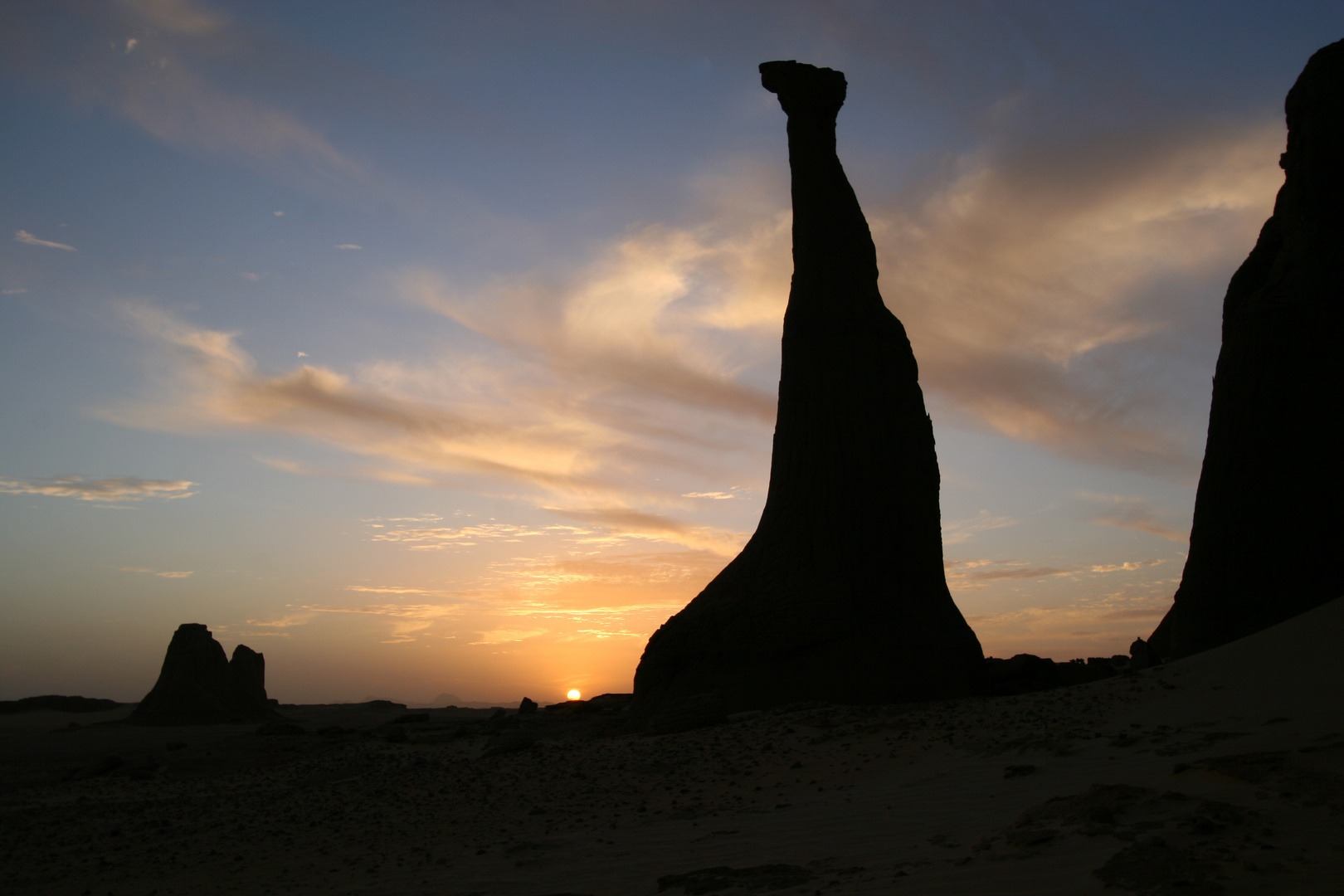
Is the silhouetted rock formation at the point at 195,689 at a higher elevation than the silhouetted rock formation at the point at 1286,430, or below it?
below

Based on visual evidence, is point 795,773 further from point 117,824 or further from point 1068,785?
point 117,824

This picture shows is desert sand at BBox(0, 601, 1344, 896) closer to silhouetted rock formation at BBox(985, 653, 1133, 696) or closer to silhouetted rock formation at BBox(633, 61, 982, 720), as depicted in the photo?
silhouetted rock formation at BBox(633, 61, 982, 720)

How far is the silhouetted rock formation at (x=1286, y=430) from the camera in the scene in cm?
1379

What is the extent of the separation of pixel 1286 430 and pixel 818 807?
11274 mm

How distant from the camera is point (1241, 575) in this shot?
46.1ft

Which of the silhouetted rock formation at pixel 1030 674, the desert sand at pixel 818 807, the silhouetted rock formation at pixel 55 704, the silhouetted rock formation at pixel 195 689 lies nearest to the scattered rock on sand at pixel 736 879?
the desert sand at pixel 818 807

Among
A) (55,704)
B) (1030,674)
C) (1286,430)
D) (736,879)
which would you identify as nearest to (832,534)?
(1030,674)

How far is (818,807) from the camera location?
7.50 meters

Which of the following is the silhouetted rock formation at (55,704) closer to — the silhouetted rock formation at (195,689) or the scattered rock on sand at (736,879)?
the silhouetted rock formation at (195,689)

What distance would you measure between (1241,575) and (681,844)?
11450 mm

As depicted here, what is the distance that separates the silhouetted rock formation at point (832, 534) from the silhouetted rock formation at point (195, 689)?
768 inches

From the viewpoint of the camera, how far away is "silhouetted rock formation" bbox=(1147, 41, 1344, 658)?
1379 cm

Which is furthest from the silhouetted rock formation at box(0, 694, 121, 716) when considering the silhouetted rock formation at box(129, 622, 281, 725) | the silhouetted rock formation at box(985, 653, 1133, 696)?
the silhouetted rock formation at box(985, 653, 1133, 696)

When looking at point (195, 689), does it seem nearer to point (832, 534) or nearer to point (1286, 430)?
point (832, 534)
